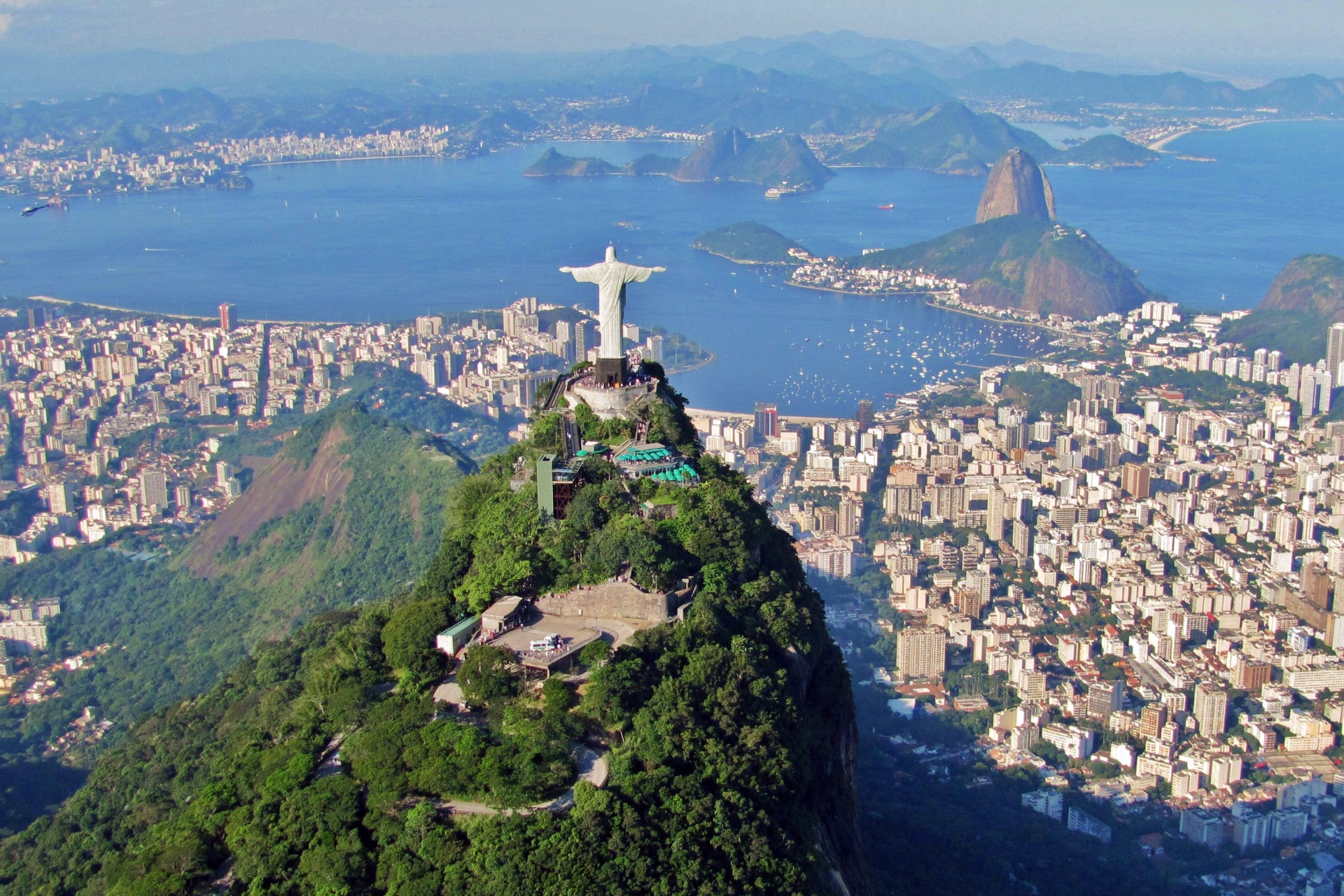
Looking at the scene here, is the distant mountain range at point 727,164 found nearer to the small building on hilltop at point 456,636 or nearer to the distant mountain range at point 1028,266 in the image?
the distant mountain range at point 1028,266

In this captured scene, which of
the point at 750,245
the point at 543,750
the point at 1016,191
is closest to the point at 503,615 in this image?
the point at 543,750

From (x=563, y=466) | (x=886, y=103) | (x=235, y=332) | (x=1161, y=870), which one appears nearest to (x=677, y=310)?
(x=235, y=332)

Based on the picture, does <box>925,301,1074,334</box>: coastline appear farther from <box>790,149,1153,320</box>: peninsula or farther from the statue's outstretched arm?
the statue's outstretched arm

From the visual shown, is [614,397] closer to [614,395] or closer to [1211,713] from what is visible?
[614,395]

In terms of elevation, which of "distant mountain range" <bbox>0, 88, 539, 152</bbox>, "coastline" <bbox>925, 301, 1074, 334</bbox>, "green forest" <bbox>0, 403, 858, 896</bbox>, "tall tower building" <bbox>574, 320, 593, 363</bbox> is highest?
"distant mountain range" <bbox>0, 88, 539, 152</bbox>

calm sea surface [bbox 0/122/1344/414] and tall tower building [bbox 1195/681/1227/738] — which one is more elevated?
calm sea surface [bbox 0/122/1344/414]

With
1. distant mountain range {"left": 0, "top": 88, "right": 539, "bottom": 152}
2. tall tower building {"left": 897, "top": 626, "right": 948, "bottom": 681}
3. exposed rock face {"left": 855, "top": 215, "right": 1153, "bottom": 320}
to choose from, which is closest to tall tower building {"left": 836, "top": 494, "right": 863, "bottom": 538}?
tall tower building {"left": 897, "top": 626, "right": 948, "bottom": 681}

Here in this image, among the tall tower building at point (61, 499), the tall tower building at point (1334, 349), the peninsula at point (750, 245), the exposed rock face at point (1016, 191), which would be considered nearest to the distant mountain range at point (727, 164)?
the exposed rock face at point (1016, 191)
